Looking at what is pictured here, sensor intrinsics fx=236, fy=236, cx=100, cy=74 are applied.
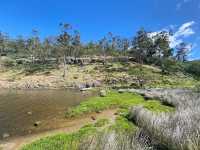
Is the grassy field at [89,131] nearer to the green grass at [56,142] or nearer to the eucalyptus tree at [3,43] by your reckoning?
the green grass at [56,142]

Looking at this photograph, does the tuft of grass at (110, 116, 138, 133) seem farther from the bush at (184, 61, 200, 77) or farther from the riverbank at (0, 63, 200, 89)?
the bush at (184, 61, 200, 77)

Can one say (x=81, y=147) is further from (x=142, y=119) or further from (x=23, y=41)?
(x=23, y=41)

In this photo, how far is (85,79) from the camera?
2448 inches

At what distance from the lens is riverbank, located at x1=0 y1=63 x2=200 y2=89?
56.4 m

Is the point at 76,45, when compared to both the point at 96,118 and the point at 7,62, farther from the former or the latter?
the point at 96,118

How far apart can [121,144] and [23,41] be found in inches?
4625

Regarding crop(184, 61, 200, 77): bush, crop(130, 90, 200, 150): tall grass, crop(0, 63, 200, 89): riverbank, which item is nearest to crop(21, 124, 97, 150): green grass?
crop(130, 90, 200, 150): tall grass

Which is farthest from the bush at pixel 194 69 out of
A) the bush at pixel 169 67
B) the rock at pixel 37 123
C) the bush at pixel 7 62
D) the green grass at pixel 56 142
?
the green grass at pixel 56 142

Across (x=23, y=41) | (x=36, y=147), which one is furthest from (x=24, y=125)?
(x=23, y=41)

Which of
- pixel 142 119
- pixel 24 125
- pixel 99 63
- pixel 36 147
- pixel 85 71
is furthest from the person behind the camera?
pixel 99 63

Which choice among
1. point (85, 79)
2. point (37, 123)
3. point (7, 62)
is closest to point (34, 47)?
point (7, 62)

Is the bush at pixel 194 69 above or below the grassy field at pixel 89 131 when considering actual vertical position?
above

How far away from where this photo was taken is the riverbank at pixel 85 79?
5641cm

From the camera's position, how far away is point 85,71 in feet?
242
